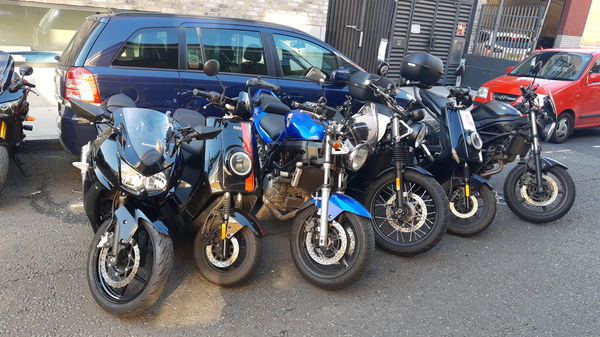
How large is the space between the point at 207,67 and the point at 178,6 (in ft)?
18.5

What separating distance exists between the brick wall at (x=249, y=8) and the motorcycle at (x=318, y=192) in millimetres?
5179

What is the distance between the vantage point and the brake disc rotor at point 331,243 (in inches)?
122

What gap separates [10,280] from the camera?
10.0 feet

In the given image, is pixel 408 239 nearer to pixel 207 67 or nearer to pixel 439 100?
pixel 439 100

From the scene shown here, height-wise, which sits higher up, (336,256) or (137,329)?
(336,256)

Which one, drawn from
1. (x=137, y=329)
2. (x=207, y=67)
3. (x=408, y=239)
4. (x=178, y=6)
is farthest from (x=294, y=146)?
(x=178, y=6)

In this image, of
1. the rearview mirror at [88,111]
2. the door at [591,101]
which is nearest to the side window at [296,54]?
the rearview mirror at [88,111]

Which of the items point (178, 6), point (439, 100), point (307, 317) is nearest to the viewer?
point (307, 317)

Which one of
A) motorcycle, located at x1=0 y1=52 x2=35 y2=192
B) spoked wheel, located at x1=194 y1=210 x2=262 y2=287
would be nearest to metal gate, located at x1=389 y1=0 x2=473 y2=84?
motorcycle, located at x1=0 y1=52 x2=35 y2=192

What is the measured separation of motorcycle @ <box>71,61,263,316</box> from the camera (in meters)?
2.62

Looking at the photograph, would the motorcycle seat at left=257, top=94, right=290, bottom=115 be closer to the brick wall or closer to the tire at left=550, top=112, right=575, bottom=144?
the brick wall

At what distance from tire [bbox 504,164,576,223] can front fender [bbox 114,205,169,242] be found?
356 centimetres

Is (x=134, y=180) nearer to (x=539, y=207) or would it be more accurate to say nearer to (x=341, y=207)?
(x=341, y=207)

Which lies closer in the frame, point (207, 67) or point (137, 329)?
point (137, 329)
